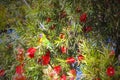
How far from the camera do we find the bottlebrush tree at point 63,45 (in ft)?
12.4

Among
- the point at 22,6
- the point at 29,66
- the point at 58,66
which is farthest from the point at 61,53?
the point at 22,6

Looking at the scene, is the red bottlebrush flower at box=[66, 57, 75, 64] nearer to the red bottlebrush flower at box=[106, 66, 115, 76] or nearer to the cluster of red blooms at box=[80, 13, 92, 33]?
the cluster of red blooms at box=[80, 13, 92, 33]

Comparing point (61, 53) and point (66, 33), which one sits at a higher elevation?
point (66, 33)

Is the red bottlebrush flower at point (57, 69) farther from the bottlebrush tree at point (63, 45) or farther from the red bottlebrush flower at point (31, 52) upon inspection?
the red bottlebrush flower at point (31, 52)

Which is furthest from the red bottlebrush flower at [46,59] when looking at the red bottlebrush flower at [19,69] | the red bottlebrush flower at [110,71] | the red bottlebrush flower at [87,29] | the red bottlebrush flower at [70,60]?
the red bottlebrush flower at [110,71]

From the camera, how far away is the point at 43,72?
4.61m

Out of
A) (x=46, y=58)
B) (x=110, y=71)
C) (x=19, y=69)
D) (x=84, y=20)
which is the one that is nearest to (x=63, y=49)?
(x=46, y=58)

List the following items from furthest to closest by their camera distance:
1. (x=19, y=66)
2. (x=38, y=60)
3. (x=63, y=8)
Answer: (x=19, y=66)
(x=38, y=60)
(x=63, y=8)

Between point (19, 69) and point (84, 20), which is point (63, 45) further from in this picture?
point (19, 69)

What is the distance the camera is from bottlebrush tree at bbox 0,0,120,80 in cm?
379

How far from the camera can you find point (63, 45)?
14.2 feet

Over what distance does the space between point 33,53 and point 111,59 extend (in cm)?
121

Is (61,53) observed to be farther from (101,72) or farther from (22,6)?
(22,6)

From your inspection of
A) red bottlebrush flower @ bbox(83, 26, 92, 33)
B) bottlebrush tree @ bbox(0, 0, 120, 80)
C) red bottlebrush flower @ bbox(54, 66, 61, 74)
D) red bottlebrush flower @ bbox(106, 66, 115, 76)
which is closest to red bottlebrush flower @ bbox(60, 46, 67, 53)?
bottlebrush tree @ bbox(0, 0, 120, 80)
